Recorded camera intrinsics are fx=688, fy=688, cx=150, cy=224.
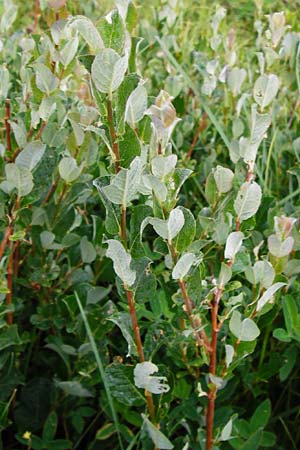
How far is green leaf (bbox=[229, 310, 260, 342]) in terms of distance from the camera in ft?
2.81

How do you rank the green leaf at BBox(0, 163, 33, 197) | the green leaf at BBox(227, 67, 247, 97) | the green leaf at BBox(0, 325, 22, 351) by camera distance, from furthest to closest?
the green leaf at BBox(227, 67, 247, 97), the green leaf at BBox(0, 325, 22, 351), the green leaf at BBox(0, 163, 33, 197)

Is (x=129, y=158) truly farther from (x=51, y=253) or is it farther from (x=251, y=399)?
(x=251, y=399)

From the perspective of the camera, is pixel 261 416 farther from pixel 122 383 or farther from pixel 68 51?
pixel 68 51

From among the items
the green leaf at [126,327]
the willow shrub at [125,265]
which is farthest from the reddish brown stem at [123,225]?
the green leaf at [126,327]

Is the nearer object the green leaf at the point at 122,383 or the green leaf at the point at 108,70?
the green leaf at the point at 108,70

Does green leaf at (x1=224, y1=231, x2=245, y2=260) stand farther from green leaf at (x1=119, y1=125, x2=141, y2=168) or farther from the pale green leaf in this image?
the pale green leaf

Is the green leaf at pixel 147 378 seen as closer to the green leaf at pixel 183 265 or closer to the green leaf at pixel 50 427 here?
the green leaf at pixel 183 265

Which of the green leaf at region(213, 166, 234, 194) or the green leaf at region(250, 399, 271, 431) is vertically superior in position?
the green leaf at region(213, 166, 234, 194)

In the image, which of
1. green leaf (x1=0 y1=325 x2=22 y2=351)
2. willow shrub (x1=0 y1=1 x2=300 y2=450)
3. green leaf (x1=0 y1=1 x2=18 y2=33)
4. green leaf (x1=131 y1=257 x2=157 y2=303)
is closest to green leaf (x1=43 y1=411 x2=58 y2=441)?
willow shrub (x1=0 y1=1 x2=300 y2=450)

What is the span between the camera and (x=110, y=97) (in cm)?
75

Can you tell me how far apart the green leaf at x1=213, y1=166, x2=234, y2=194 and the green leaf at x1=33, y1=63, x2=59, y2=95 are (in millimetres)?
270

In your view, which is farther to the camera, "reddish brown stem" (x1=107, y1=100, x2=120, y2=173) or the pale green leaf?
the pale green leaf

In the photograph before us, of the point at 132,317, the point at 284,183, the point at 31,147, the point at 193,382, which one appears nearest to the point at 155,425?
the point at 132,317

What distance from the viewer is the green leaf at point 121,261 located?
76cm
